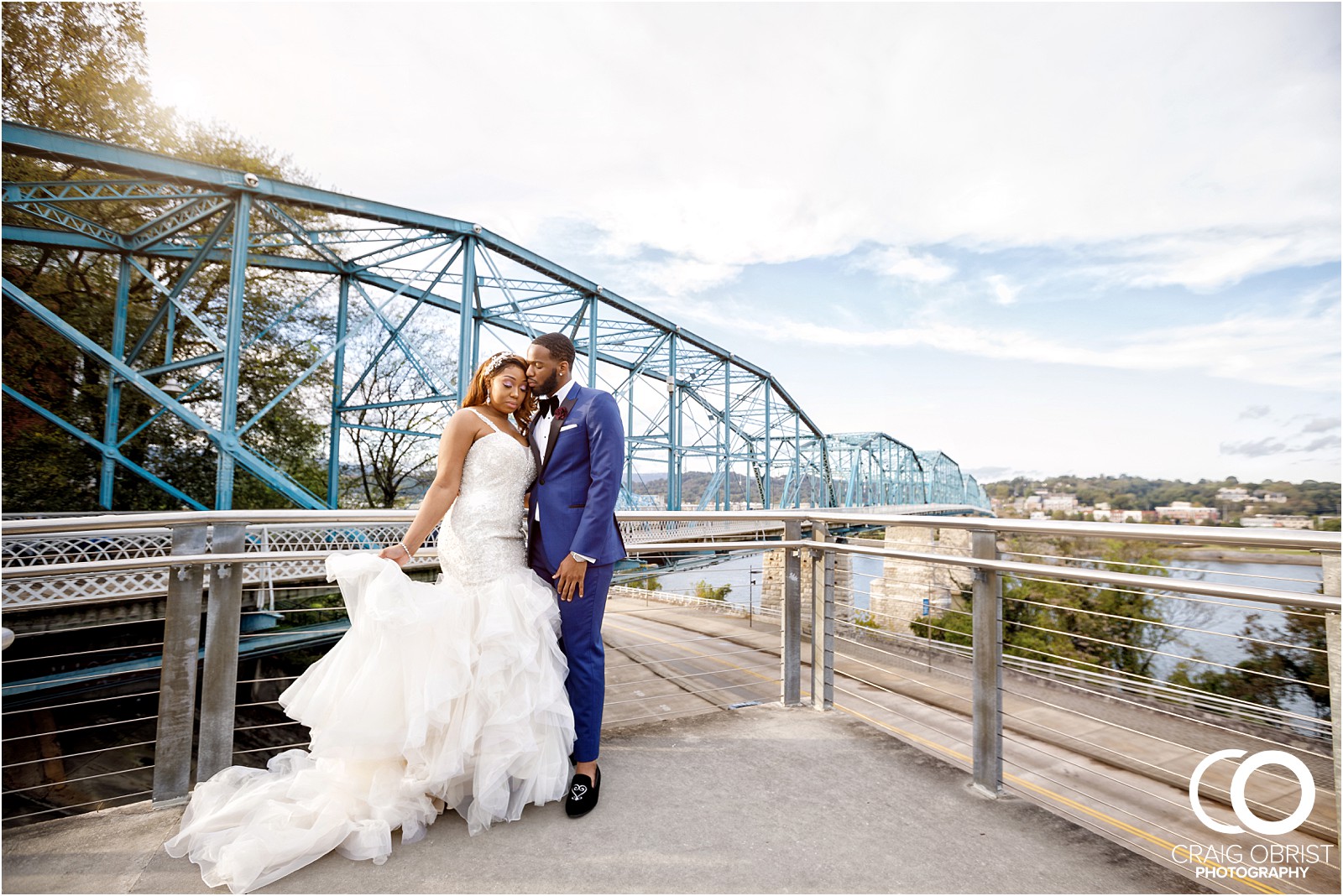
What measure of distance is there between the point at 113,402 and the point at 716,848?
13114mm

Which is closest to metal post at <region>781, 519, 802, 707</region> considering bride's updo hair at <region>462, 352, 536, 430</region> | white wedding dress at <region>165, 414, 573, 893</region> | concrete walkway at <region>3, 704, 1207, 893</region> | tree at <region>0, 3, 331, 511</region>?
concrete walkway at <region>3, 704, 1207, 893</region>

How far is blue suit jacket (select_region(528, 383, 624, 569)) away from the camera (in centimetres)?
229

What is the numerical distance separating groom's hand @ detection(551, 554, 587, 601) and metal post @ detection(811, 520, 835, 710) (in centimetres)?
142

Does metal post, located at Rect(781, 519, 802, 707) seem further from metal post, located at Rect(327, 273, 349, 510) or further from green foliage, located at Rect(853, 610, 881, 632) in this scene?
metal post, located at Rect(327, 273, 349, 510)

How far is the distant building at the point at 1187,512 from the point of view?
19438mm

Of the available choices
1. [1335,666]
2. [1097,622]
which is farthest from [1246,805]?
[1097,622]

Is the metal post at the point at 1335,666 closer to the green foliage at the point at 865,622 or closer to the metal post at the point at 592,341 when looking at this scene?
the green foliage at the point at 865,622

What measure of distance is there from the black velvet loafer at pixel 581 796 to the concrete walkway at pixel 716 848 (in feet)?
0.13

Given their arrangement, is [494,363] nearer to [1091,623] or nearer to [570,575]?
[570,575]

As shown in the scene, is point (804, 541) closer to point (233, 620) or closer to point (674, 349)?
point (233, 620)

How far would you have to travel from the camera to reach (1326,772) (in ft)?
18.2

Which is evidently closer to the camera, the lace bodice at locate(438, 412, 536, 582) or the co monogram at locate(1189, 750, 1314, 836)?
the co monogram at locate(1189, 750, 1314, 836)

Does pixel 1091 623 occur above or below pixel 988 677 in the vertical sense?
below

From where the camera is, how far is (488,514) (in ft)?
7.35
